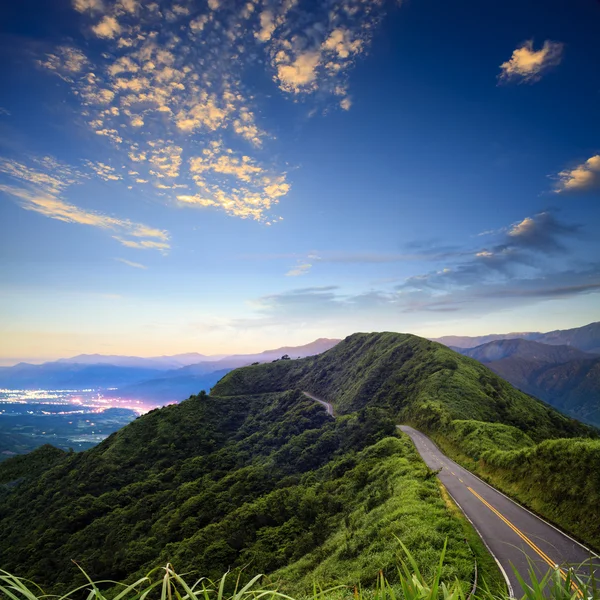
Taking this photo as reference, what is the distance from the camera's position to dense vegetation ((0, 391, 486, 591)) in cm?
2200

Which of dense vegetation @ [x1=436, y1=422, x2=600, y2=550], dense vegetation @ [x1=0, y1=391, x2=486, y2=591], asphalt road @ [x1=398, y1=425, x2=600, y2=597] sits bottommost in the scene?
dense vegetation @ [x1=0, y1=391, x2=486, y2=591]

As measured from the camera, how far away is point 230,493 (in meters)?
48.2

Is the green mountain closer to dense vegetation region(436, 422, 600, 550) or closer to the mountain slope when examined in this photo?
the mountain slope

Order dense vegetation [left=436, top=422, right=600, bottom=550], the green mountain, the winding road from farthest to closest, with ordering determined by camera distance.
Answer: the green mountain < dense vegetation [left=436, top=422, right=600, bottom=550] < the winding road

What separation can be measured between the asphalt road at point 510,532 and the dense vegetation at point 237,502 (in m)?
1.74

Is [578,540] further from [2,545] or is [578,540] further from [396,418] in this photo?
[2,545]

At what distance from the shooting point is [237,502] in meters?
45.5

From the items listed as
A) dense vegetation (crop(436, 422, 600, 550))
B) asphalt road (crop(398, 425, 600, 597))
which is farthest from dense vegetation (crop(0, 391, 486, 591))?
dense vegetation (crop(436, 422, 600, 550))

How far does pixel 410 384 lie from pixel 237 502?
149 feet

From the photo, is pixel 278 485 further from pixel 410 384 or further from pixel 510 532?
pixel 410 384

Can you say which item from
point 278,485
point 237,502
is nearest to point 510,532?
point 278,485

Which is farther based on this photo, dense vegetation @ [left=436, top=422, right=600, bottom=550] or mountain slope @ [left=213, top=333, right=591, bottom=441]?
mountain slope @ [left=213, top=333, right=591, bottom=441]

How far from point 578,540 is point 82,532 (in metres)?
63.6

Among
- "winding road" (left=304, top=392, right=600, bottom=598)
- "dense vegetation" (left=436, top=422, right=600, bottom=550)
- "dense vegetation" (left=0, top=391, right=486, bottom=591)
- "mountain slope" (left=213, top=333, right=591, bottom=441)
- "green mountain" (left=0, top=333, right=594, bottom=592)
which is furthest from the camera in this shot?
"mountain slope" (left=213, top=333, right=591, bottom=441)
